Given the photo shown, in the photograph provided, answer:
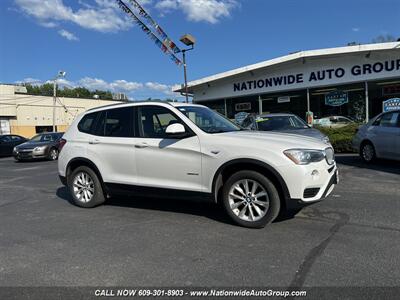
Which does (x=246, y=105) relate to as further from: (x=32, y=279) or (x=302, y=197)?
(x=32, y=279)

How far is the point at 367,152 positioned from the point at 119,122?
7764mm

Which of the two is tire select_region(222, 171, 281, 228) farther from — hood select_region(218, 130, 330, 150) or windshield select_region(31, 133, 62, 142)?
windshield select_region(31, 133, 62, 142)

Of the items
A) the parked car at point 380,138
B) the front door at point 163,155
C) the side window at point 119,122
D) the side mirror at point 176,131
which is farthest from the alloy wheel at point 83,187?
the parked car at point 380,138

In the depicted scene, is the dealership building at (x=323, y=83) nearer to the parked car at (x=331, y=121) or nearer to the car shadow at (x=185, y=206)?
the parked car at (x=331, y=121)

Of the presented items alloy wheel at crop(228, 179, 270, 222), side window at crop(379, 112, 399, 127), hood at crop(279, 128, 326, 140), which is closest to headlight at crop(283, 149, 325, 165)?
alloy wheel at crop(228, 179, 270, 222)

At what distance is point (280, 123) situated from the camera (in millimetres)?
10891

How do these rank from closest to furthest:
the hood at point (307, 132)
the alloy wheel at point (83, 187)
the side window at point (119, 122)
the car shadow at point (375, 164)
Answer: the side window at point (119, 122) → the alloy wheel at point (83, 187) → the hood at point (307, 132) → the car shadow at point (375, 164)

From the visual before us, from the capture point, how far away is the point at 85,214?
257 inches

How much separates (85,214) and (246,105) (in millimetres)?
17222

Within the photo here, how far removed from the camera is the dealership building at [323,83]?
18.0 m

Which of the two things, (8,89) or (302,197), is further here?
(8,89)

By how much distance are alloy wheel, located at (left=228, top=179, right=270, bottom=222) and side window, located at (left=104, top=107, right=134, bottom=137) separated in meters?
2.03

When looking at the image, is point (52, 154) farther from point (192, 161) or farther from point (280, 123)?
point (192, 161)

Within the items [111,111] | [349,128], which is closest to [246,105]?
[349,128]
